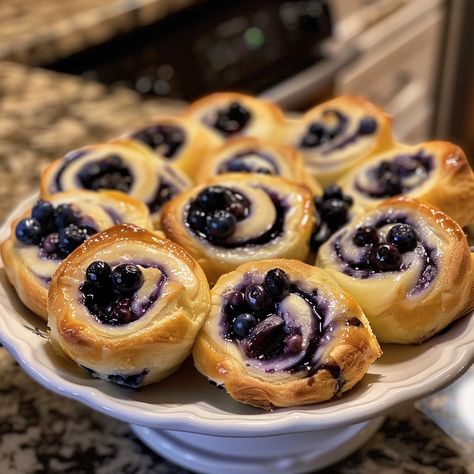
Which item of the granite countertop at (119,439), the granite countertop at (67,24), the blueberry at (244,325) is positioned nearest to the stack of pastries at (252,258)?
the blueberry at (244,325)

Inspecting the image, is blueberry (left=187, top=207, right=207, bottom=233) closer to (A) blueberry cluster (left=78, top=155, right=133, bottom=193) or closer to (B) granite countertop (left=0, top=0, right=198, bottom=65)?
(A) blueberry cluster (left=78, top=155, right=133, bottom=193)

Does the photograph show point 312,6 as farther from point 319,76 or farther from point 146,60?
point 146,60

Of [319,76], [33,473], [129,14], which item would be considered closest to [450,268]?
[33,473]

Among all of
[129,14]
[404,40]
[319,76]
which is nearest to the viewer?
[129,14]

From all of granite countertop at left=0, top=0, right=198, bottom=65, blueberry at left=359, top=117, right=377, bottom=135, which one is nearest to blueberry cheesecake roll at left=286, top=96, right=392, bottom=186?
blueberry at left=359, top=117, right=377, bottom=135

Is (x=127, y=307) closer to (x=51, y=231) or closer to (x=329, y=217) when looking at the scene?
(x=51, y=231)

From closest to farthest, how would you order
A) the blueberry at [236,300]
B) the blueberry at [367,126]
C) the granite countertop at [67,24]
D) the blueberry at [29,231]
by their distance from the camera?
the blueberry at [236,300]
the blueberry at [29,231]
the blueberry at [367,126]
the granite countertop at [67,24]

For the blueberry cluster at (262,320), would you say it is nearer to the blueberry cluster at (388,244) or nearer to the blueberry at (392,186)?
the blueberry cluster at (388,244)
